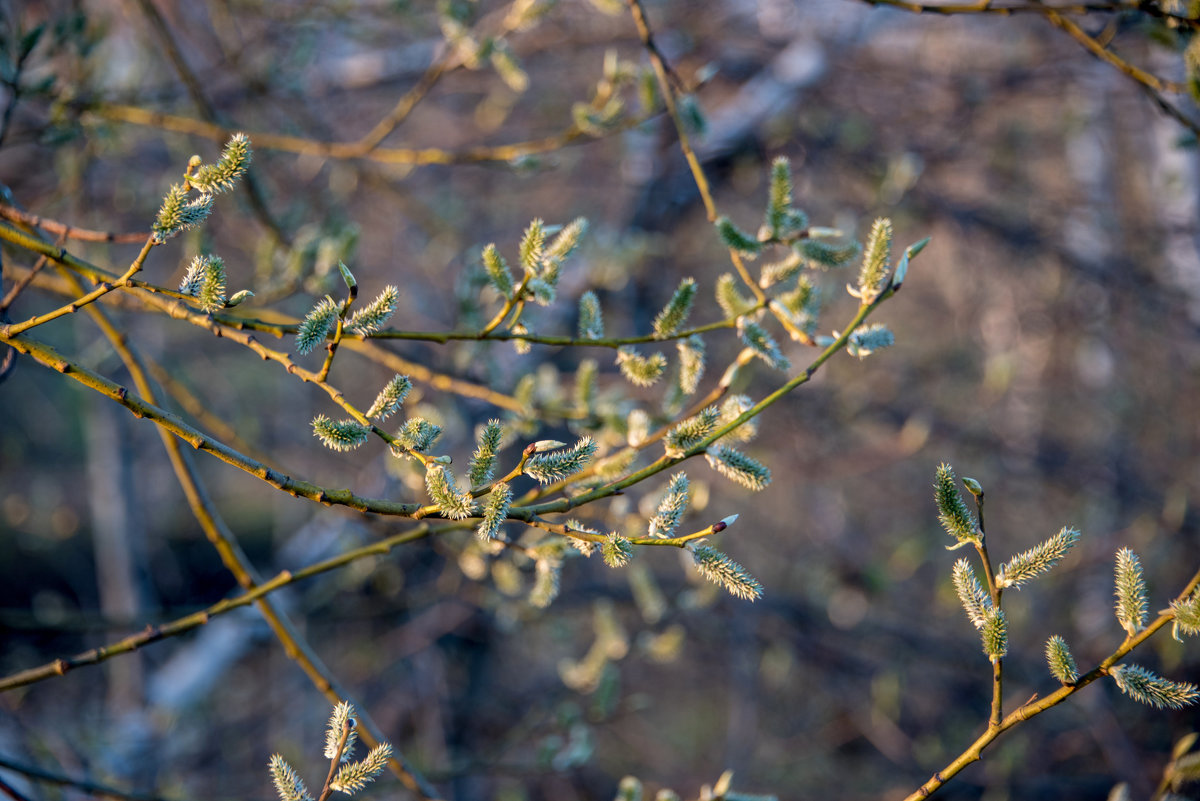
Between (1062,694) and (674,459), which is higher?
(674,459)

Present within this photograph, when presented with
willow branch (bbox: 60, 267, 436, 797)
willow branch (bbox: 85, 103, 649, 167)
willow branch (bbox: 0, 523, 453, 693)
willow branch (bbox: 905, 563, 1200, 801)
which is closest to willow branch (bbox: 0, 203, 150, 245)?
willow branch (bbox: 60, 267, 436, 797)

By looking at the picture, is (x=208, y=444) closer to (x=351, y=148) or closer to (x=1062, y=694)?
(x=1062, y=694)

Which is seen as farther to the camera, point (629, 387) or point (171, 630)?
point (629, 387)

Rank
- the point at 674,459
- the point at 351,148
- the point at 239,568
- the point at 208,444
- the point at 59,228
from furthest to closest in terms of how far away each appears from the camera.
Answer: the point at 351,148
the point at 239,568
the point at 59,228
the point at 674,459
the point at 208,444

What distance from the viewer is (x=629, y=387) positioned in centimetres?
279

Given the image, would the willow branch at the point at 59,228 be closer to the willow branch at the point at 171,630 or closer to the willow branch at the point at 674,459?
the willow branch at the point at 171,630

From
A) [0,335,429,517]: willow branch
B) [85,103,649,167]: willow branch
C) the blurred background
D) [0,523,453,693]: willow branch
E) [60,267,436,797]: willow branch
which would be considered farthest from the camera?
the blurred background

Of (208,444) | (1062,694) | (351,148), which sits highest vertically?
(351,148)

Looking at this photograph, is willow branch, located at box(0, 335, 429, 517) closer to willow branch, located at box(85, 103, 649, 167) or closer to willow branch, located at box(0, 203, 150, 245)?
willow branch, located at box(0, 203, 150, 245)

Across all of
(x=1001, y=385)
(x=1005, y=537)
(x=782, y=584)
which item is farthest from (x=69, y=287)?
(x=1005, y=537)

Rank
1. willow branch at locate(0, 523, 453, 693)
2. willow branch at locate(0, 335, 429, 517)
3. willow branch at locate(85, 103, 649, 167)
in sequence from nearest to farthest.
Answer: willow branch at locate(0, 335, 429, 517), willow branch at locate(0, 523, 453, 693), willow branch at locate(85, 103, 649, 167)

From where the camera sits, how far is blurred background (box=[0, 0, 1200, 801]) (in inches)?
86.8

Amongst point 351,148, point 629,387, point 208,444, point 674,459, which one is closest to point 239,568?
point 208,444

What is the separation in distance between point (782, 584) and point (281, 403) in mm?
3815
